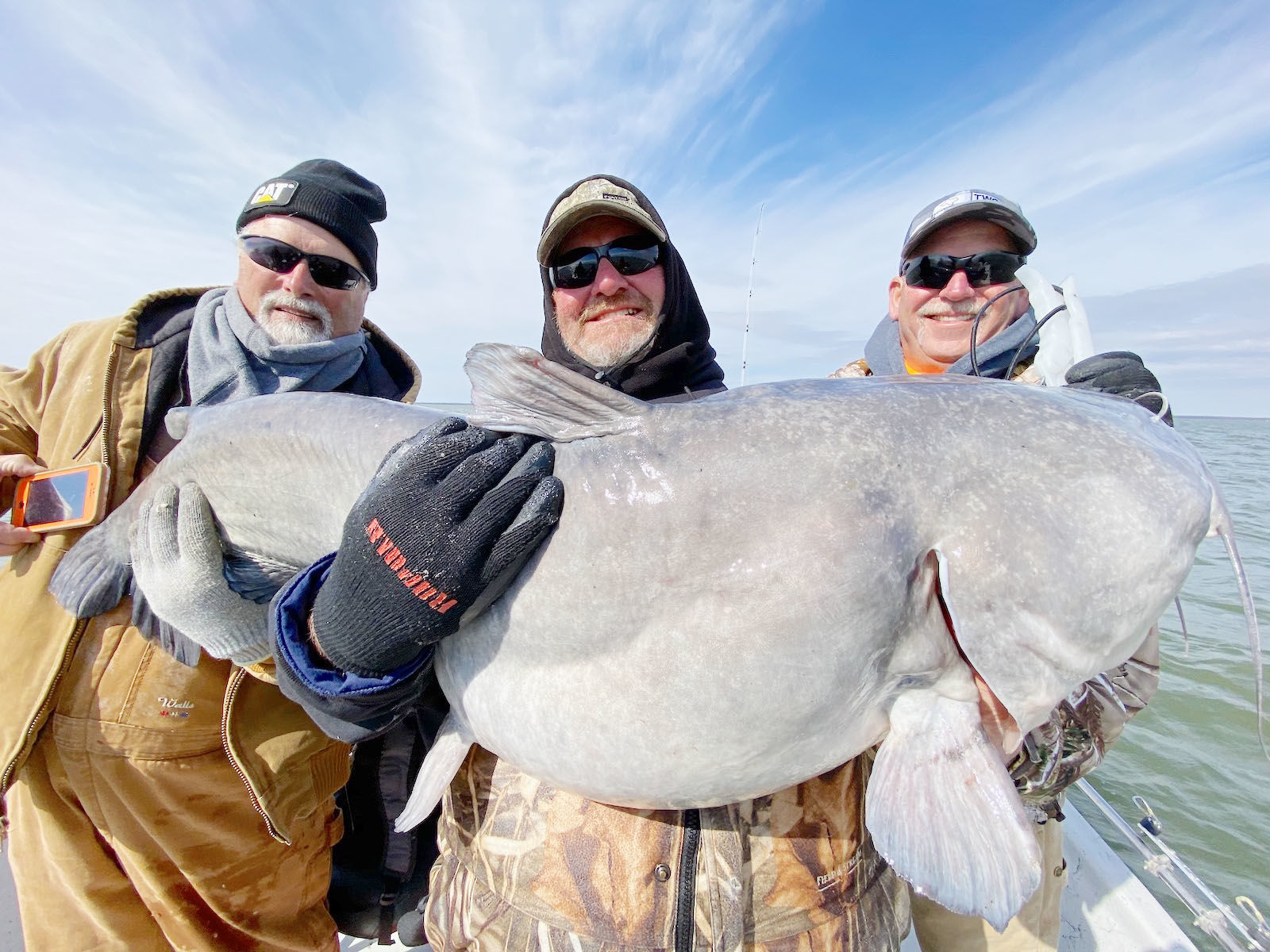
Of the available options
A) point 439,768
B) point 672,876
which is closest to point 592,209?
point 439,768

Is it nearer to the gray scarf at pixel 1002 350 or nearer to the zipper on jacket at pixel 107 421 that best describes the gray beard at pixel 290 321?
the zipper on jacket at pixel 107 421

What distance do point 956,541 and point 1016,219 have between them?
2.44m

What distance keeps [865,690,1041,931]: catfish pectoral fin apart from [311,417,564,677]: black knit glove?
1075mm

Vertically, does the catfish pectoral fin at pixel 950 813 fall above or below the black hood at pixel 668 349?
below

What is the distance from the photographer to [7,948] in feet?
10.3

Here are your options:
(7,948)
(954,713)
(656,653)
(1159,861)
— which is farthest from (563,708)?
(1159,861)

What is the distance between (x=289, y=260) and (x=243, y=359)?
74 cm

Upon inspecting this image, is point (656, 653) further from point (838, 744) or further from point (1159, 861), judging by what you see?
point (1159, 861)

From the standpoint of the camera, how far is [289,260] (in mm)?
3291

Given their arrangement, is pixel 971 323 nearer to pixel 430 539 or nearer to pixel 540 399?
pixel 540 399

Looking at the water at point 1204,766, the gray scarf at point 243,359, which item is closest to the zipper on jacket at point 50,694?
the gray scarf at point 243,359

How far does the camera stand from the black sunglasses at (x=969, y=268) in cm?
317

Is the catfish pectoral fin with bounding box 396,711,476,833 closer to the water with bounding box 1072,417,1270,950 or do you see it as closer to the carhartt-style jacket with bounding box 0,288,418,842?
the carhartt-style jacket with bounding box 0,288,418,842

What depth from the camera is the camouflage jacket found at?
5.78 ft
